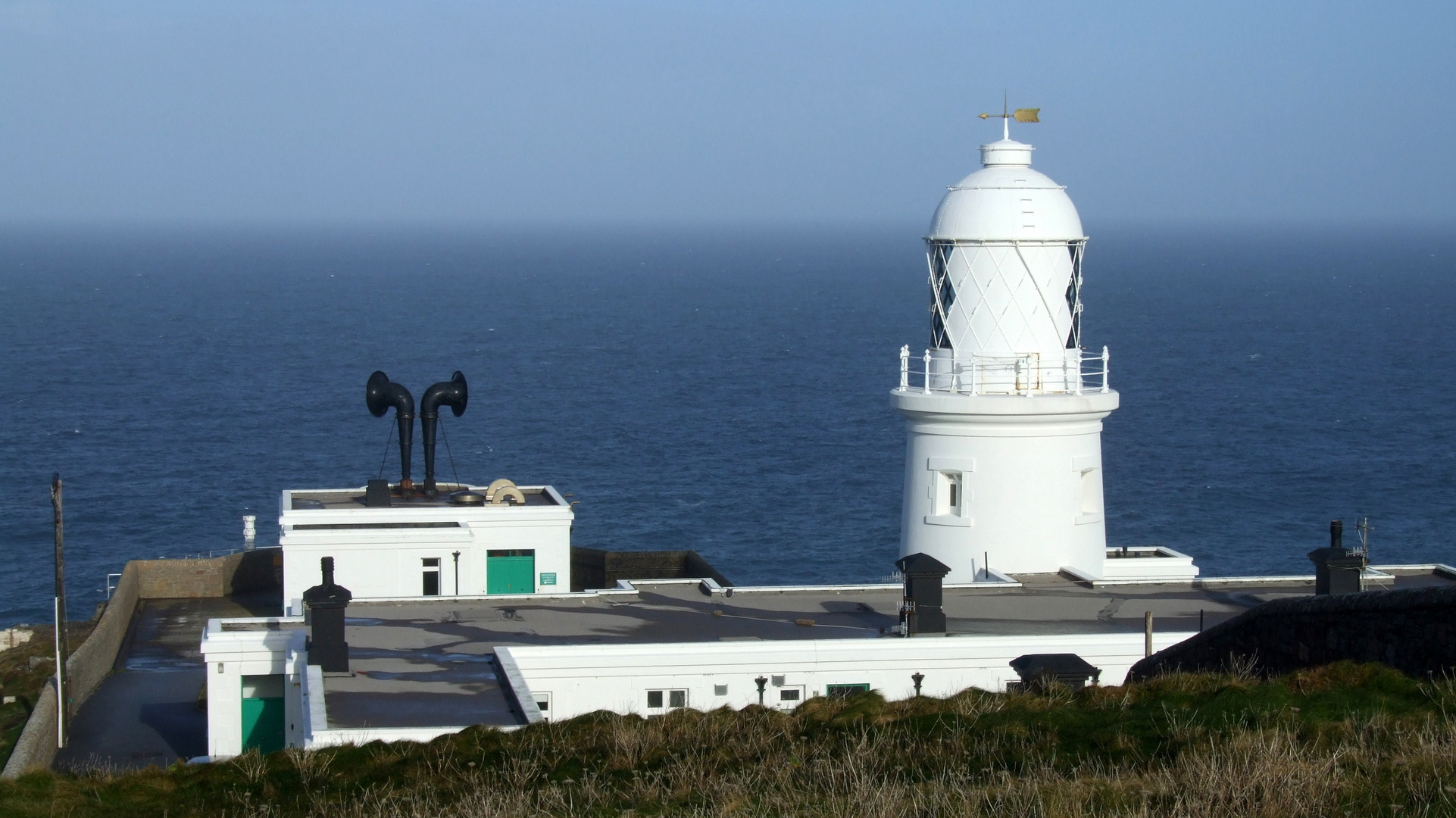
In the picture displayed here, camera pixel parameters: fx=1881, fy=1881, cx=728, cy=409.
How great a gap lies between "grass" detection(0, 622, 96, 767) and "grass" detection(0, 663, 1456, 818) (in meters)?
16.2

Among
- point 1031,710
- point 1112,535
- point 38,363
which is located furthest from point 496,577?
point 38,363

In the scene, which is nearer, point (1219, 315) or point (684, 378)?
point (684, 378)

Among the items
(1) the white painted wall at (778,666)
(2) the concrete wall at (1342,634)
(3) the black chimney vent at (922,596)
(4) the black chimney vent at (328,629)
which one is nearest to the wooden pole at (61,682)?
(4) the black chimney vent at (328,629)

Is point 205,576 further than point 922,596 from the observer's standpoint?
Yes

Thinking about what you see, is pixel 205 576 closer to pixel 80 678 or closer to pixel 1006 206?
pixel 80 678

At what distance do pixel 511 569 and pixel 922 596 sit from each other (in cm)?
959

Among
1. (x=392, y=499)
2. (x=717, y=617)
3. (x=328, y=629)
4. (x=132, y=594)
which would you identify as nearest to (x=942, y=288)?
(x=717, y=617)

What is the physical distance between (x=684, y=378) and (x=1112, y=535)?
47614mm

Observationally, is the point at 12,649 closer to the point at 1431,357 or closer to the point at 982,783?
the point at 982,783

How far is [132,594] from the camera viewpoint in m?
37.3

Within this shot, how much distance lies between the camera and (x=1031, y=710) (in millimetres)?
13156

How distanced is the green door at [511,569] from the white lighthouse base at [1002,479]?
6762mm

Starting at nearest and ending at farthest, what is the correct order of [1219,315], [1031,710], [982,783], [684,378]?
1. [982,783]
2. [1031,710]
3. [684,378]
4. [1219,315]

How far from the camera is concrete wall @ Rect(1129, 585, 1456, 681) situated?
43.2 feet
